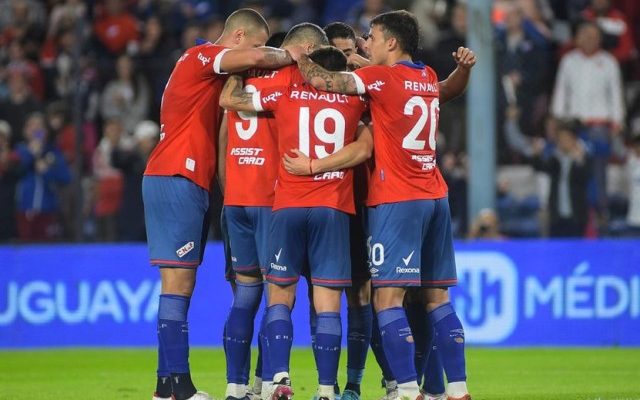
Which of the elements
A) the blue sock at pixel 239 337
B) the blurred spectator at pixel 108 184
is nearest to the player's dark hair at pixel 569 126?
the blurred spectator at pixel 108 184

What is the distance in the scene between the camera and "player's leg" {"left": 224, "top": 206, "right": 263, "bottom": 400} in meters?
9.33

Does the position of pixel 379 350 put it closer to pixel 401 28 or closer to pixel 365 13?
pixel 401 28

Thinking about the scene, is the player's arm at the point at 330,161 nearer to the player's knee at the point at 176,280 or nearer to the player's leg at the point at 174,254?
the player's leg at the point at 174,254

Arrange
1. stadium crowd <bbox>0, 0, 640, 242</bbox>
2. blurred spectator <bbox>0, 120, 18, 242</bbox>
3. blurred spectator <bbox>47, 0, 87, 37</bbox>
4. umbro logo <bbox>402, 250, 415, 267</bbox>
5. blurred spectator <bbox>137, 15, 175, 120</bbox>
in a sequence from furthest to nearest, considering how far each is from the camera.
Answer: blurred spectator <bbox>47, 0, 87, 37</bbox>
blurred spectator <bbox>137, 15, 175, 120</bbox>
blurred spectator <bbox>0, 120, 18, 242</bbox>
stadium crowd <bbox>0, 0, 640, 242</bbox>
umbro logo <bbox>402, 250, 415, 267</bbox>

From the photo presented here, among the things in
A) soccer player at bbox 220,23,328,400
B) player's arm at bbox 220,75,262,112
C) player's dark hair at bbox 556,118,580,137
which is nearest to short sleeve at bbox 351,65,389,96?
soccer player at bbox 220,23,328,400

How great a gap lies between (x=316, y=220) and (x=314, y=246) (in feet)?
0.63

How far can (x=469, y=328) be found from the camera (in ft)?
49.8

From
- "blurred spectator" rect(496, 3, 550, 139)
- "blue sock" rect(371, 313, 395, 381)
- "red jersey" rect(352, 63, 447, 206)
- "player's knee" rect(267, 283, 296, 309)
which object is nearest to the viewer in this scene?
"red jersey" rect(352, 63, 447, 206)

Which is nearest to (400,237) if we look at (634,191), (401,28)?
(401,28)

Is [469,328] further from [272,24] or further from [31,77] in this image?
[31,77]

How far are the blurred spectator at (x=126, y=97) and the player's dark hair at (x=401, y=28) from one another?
8890 millimetres

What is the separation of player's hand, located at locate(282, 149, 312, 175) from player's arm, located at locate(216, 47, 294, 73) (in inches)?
27.0

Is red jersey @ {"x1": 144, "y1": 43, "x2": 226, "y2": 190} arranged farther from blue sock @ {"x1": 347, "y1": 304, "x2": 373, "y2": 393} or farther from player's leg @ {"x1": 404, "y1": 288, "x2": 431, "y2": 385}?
player's leg @ {"x1": 404, "y1": 288, "x2": 431, "y2": 385}

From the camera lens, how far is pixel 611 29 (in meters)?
17.6
